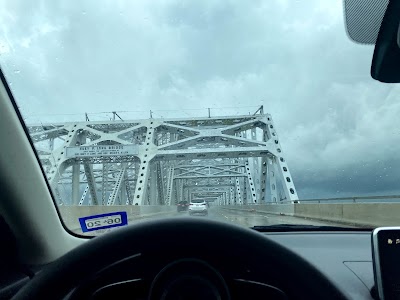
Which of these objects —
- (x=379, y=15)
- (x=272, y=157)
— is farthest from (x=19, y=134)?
(x=272, y=157)

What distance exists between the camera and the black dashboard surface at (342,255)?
8.76 feet

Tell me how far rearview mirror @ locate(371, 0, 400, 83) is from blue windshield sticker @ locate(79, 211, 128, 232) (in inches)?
89.1

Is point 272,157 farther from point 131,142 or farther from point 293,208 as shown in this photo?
point 131,142

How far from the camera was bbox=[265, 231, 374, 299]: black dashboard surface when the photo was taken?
2670 mm

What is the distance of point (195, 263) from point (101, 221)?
1.93 m

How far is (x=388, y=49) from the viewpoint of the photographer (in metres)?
2.00

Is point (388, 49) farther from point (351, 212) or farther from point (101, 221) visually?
point (351, 212)

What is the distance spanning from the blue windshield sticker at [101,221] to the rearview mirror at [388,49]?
7.43ft

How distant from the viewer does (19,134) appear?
274cm

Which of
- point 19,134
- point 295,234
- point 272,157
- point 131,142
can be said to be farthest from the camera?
point 272,157

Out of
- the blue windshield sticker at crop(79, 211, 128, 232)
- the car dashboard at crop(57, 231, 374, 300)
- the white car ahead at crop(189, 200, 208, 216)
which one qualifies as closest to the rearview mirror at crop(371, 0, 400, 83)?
the car dashboard at crop(57, 231, 374, 300)

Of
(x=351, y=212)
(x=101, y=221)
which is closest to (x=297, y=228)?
(x=101, y=221)

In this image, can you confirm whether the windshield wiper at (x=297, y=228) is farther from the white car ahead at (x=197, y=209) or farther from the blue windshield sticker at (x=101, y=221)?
the blue windshield sticker at (x=101, y=221)

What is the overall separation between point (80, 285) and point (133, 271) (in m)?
0.39
